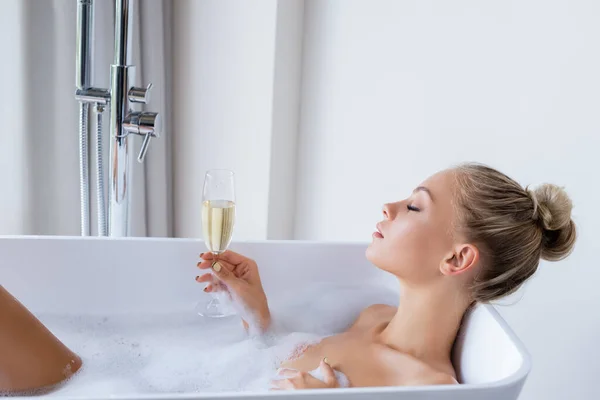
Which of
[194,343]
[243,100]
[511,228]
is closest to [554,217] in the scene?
[511,228]

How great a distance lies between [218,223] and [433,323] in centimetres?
48

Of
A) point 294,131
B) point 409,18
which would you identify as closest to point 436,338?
point 409,18

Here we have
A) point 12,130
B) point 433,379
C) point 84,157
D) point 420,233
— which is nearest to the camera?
point 433,379

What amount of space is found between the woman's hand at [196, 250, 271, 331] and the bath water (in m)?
0.07

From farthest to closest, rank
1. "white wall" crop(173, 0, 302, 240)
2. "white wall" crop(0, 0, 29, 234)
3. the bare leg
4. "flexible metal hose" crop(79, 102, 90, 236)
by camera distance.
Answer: "white wall" crop(173, 0, 302, 240), "white wall" crop(0, 0, 29, 234), "flexible metal hose" crop(79, 102, 90, 236), the bare leg

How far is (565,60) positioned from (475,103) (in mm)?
275

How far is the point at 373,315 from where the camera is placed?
1.54 m

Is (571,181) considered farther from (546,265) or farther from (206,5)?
(206,5)

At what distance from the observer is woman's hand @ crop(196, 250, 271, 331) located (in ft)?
4.87

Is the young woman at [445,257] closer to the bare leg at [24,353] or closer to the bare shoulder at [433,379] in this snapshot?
the bare shoulder at [433,379]

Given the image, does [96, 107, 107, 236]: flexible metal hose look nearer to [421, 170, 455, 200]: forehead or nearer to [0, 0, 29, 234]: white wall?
[0, 0, 29, 234]: white wall

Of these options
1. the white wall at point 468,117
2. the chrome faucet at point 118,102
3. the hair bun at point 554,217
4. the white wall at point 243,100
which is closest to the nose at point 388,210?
the hair bun at point 554,217

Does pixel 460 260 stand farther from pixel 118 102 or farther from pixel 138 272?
pixel 118 102

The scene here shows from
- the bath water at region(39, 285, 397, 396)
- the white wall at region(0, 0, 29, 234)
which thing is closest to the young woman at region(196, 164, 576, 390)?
the bath water at region(39, 285, 397, 396)
